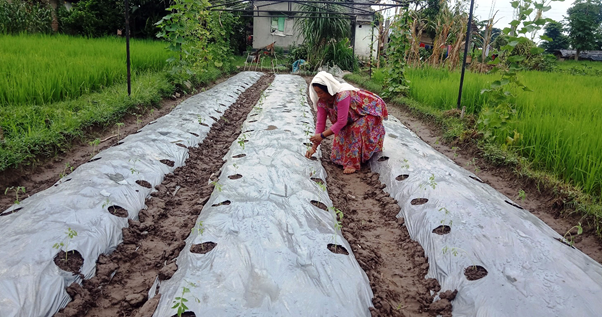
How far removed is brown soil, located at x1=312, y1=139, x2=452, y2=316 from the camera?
6.68 ft

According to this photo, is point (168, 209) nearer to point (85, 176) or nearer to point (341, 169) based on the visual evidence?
point (85, 176)

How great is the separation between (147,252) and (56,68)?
387 cm

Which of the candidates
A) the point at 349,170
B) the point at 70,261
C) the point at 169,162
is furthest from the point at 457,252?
the point at 169,162

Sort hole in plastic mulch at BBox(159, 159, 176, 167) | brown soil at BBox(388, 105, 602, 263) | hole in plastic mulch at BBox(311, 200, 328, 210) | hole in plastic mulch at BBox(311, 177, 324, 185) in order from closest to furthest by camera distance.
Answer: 1. brown soil at BBox(388, 105, 602, 263)
2. hole in plastic mulch at BBox(311, 200, 328, 210)
3. hole in plastic mulch at BBox(311, 177, 324, 185)
4. hole in plastic mulch at BBox(159, 159, 176, 167)

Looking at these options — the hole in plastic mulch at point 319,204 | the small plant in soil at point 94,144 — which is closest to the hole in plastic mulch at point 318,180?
the hole in plastic mulch at point 319,204

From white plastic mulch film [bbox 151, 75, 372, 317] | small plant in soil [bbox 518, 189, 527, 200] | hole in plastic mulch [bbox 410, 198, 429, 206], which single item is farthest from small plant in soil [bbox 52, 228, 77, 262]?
small plant in soil [bbox 518, 189, 527, 200]

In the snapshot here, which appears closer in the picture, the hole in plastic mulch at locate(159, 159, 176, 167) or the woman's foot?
the hole in plastic mulch at locate(159, 159, 176, 167)

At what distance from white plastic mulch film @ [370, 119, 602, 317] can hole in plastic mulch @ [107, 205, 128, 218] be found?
1948mm

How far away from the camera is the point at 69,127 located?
3.93m

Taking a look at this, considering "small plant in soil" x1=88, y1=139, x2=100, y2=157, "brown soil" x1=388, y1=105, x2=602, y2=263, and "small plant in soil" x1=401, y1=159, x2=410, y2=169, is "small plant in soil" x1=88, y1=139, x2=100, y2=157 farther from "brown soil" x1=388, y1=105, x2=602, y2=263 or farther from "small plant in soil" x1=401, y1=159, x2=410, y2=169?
"brown soil" x1=388, y1=105, x2=602, y2=263

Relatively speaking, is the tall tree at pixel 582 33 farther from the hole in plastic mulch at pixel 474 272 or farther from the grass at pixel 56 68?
the hole in plastic mulch at pixel 474 272

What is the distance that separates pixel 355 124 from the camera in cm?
376

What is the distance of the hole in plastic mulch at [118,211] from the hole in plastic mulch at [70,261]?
0.51 meters

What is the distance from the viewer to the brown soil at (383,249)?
80.2 inches
